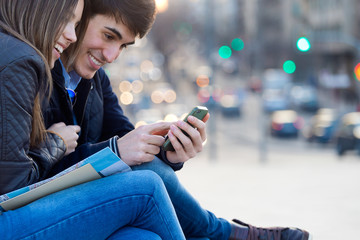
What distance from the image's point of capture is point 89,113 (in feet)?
9.21

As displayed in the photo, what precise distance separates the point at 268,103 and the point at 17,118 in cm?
3623

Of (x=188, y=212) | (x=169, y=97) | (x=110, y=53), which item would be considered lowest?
(x=169, y=97)

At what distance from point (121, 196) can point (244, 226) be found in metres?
0.94

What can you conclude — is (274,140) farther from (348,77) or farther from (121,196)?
(121,196)

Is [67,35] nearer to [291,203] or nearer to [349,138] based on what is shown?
[291,203]

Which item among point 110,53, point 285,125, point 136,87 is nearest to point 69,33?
point 110,53

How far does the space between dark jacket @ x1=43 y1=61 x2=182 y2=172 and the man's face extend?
0.11m

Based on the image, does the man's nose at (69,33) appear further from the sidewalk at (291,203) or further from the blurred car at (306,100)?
the blurred car at (306,100)

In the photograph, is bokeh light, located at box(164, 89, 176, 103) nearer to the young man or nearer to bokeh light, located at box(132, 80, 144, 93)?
bokeh light, located at box(132, 80, 144, 93)

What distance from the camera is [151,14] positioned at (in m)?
2.74

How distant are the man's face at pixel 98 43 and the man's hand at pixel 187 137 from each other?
0.61 m

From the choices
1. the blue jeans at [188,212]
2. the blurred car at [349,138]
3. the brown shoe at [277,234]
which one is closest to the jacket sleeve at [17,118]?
the blue jeans at [188,212]

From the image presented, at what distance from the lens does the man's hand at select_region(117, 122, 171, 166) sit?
2.24 m

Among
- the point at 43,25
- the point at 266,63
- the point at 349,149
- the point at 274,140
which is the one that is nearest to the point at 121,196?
the point at 43,25
